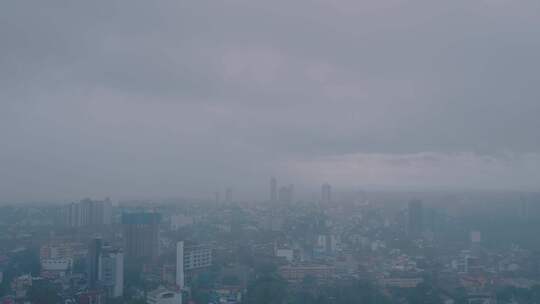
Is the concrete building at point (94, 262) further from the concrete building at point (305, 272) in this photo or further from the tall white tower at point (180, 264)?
the concrete building at point (305, 272)

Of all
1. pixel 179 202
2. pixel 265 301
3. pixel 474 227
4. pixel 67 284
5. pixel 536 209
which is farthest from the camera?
pixel 179 202

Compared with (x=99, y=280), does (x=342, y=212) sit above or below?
above

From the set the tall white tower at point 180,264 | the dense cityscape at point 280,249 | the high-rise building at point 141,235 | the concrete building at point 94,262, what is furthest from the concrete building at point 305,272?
the concrete building at point 94,262

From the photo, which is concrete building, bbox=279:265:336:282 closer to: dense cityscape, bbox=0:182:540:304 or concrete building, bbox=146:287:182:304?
dense cityscape, bbox=0:182:540:304

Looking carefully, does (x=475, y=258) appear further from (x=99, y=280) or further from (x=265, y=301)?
(x=99, y=280)

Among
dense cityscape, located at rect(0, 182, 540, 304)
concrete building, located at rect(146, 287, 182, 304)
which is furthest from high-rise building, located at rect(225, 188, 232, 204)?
concrete building, located at rect(146, 287, 182, 304)

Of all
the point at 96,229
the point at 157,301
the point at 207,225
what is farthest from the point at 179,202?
the point at 157,301
